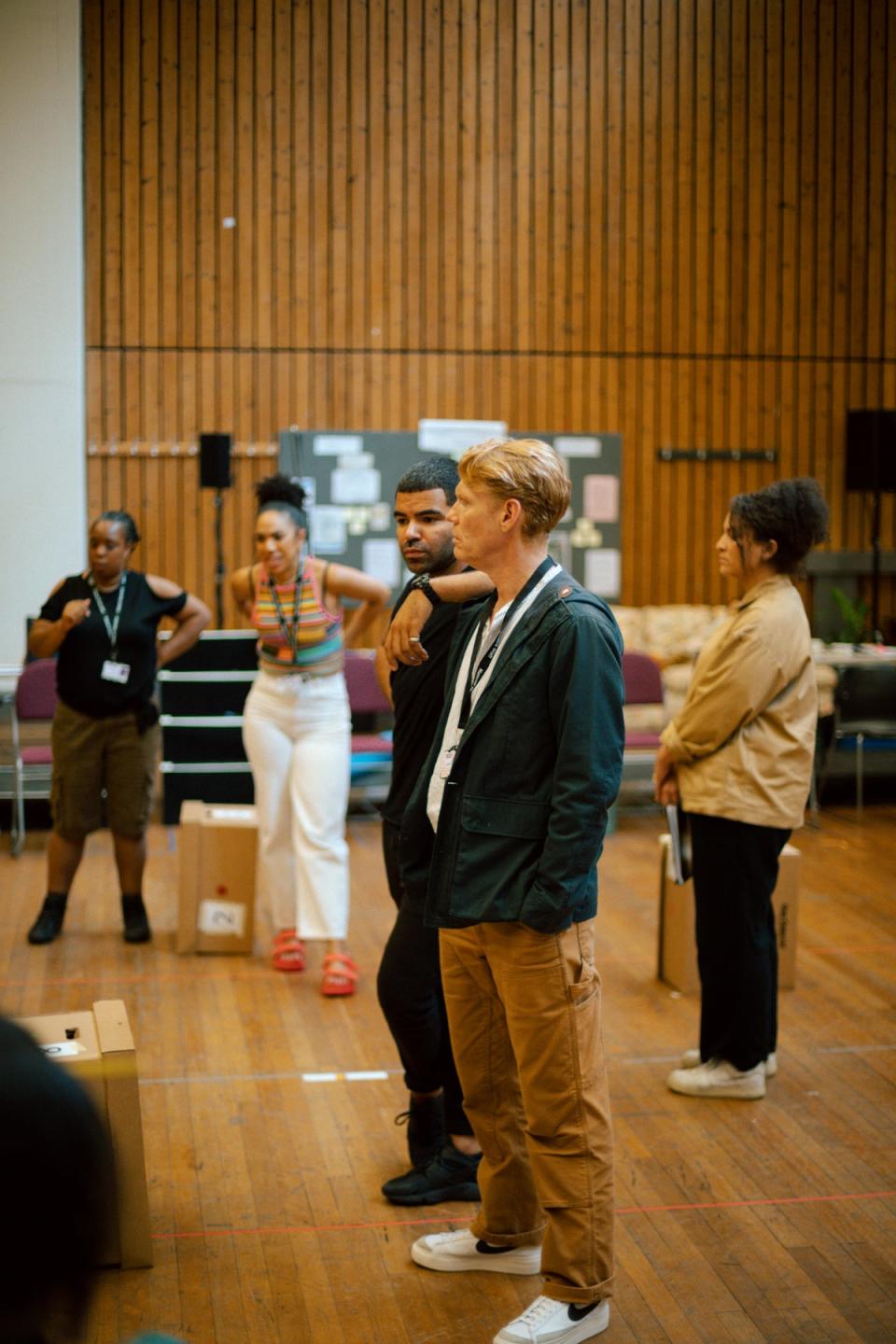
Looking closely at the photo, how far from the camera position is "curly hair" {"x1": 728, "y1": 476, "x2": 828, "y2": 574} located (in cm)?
377

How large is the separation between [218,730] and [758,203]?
575 centimetres

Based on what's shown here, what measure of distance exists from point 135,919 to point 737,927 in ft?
8.85

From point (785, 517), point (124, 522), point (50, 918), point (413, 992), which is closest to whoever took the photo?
point (413, 992)

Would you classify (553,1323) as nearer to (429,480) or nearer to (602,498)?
(429,480)

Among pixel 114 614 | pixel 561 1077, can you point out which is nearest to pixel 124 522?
pixel 114 614

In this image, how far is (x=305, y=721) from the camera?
5.06 m

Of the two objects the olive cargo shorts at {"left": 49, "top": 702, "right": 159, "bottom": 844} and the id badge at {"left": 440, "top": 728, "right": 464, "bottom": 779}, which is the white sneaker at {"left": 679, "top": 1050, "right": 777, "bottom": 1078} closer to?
the id badge at {"left": 440, "top": 728, "right": 464, "bottom": 779}

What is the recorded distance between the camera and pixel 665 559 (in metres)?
10.5

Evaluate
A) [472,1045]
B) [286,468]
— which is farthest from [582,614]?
[286,468]

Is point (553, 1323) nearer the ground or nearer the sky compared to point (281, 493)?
nearer the ground

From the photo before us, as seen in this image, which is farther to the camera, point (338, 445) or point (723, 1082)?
point (338, 445)

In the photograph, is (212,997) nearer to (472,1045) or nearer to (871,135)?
(472,1045)

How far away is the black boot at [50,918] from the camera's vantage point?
556 centimetres

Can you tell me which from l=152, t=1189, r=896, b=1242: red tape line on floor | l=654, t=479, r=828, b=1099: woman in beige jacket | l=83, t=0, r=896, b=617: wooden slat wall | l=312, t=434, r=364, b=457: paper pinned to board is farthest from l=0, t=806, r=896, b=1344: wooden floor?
l=83, t=0, r=896, b=617: wooden slat wall
